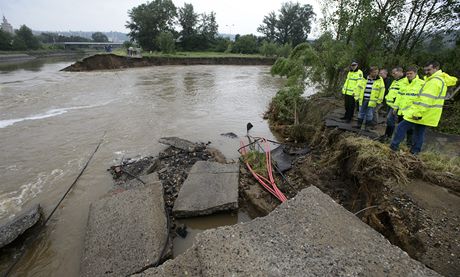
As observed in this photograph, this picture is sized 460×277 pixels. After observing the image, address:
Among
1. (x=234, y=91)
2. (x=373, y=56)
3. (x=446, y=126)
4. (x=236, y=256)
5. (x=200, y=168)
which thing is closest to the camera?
(x=236, y=256)

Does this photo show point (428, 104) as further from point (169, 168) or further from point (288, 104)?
point (288, 104)

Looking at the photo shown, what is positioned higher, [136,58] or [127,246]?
[136,58]

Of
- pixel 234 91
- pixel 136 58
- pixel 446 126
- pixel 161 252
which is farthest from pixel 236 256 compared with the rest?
pixel 136 58

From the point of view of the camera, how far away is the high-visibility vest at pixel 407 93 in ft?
14.7

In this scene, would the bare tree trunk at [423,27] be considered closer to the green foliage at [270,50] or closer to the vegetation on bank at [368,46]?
the vegetation on bank at [368,46]

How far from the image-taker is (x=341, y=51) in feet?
31.9

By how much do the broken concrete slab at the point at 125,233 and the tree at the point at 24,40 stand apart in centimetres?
7463

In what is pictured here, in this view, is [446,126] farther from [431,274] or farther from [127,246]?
[127,246]

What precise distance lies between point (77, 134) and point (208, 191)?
6888 millimetres

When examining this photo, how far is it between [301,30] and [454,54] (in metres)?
65.5

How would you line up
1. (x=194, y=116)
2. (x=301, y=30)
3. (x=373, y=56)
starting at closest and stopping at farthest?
(x=373, y=56) < (x=194, y=116) < (x=301, y=30)

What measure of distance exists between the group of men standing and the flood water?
12.7ft

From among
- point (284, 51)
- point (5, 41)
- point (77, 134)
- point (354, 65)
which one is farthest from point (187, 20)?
point (354, 65)

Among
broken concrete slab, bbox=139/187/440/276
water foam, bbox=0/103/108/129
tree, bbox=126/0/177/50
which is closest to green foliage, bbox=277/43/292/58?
tree, bbox=126/0/177/50
